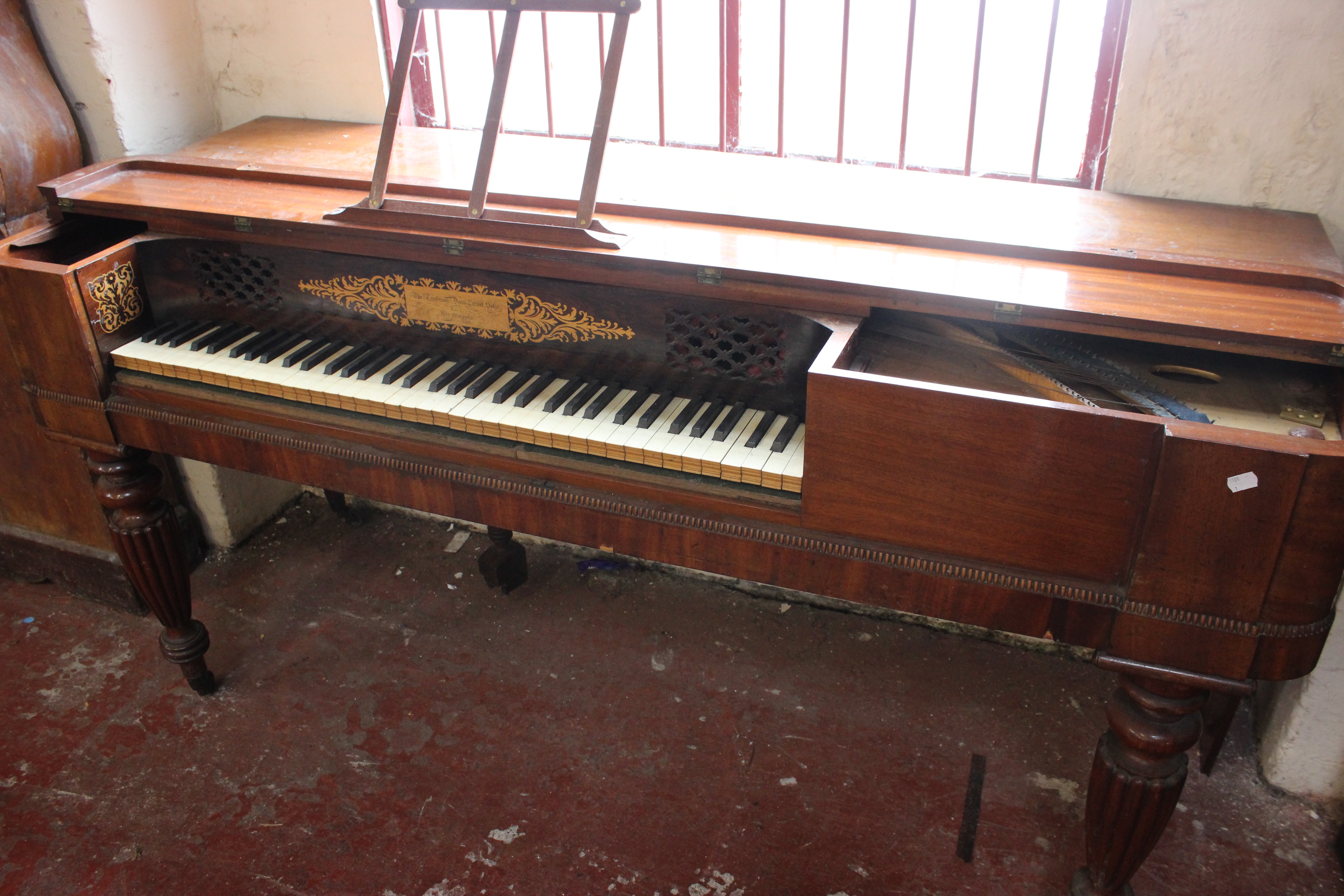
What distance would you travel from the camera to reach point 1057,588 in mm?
1688

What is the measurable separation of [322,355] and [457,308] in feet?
1.15

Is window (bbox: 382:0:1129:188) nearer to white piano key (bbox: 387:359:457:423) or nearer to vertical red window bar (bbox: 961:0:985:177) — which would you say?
vertical red window bar (bbox: 961:0:985:177)

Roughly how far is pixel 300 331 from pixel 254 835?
3.86 ft

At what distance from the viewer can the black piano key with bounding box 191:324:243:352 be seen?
7.73ft

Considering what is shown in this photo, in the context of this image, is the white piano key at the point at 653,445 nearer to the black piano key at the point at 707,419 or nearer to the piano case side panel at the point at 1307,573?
the black piano key at the point at 707,419

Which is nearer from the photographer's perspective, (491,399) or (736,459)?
(736,459)

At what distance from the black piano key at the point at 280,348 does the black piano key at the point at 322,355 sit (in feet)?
A: 0.24

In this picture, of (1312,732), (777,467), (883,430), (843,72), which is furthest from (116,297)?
(1312,732)

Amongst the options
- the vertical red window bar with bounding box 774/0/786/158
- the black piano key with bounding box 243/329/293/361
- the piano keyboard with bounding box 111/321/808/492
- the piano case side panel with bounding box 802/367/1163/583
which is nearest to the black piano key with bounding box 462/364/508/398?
the piano keyboard with bounding box 111/321/808/492

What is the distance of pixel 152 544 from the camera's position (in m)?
2.53

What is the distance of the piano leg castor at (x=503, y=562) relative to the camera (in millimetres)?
3133

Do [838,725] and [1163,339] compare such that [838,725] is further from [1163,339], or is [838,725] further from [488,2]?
[488,2]

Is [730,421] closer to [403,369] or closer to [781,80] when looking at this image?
[403,369]

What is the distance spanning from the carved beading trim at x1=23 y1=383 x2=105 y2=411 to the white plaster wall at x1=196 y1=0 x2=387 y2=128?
1.25 metres
